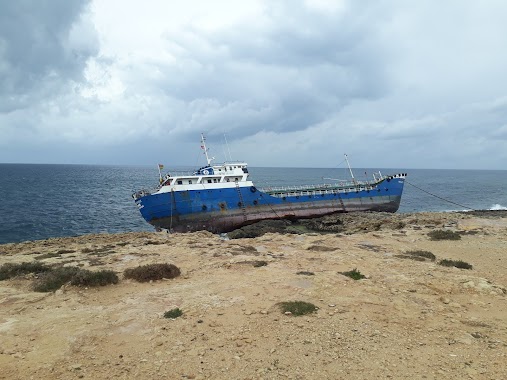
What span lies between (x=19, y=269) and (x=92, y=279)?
196 inches

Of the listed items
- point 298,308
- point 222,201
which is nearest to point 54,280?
point 298,308

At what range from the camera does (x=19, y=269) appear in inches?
589

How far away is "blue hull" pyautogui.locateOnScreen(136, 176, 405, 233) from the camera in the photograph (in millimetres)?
36906

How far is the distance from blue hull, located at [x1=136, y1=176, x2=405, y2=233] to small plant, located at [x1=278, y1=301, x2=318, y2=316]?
28361 millimetres

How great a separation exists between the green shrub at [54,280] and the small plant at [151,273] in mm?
2146

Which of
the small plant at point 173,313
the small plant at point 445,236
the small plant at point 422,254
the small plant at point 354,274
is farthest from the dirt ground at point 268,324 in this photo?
the small plant at point 445,236

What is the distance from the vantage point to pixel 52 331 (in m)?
8.77

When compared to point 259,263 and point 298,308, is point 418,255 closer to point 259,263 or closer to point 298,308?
point 259,263

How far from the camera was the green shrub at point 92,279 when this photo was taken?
12711 mm

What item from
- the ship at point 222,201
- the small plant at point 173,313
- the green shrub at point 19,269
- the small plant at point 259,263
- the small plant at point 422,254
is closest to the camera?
the small plant at point 173,313

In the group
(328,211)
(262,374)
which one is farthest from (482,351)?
(328,211)

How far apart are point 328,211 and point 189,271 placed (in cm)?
3312

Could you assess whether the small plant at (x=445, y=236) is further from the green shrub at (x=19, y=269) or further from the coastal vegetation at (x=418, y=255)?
the green shrub at (x=19, y=269)

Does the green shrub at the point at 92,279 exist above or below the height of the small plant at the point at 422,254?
above
